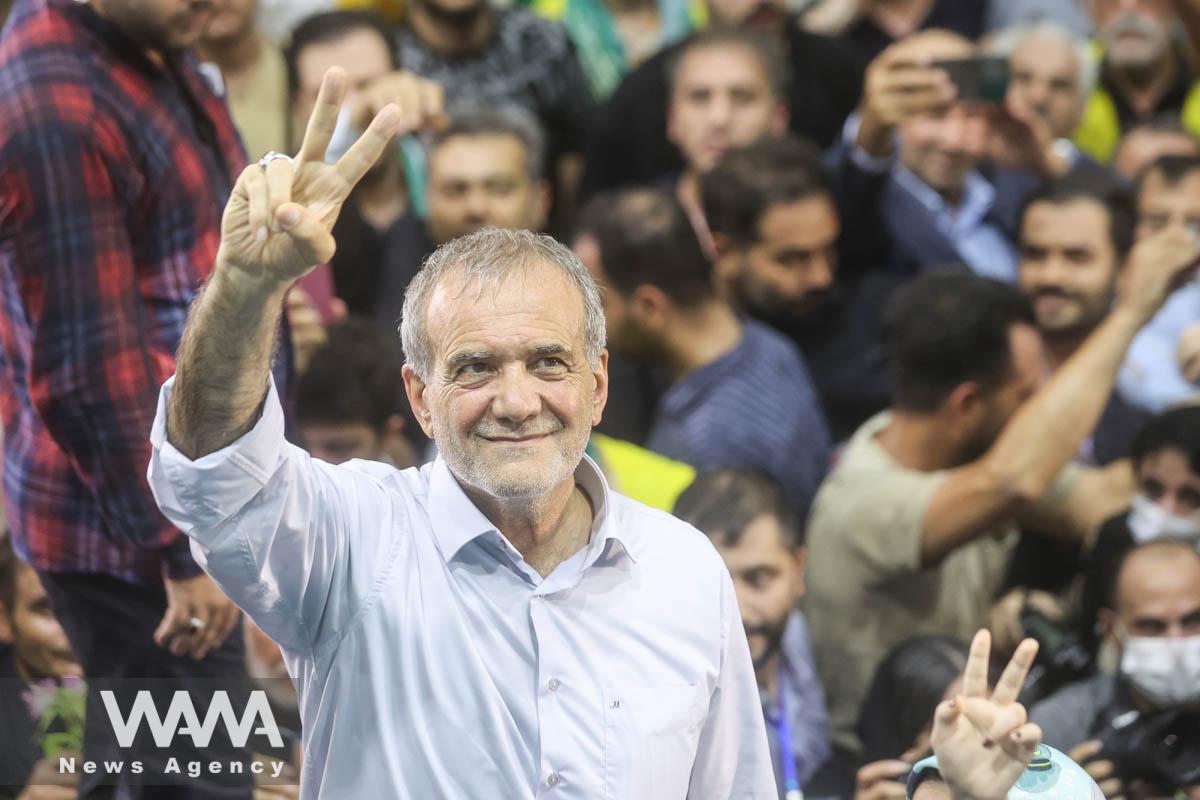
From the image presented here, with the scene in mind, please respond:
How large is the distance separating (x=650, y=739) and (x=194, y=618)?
1.04 m

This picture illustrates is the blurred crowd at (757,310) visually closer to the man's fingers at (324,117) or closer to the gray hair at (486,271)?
the gray hair at (486,271)

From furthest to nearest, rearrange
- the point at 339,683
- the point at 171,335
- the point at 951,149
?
the point at 951,149
the point at 171,335
the point at 339,683

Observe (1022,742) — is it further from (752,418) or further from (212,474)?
(752,418)

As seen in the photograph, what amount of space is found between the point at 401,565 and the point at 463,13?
3.71m

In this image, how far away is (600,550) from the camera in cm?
226

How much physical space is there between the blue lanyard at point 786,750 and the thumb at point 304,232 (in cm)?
189

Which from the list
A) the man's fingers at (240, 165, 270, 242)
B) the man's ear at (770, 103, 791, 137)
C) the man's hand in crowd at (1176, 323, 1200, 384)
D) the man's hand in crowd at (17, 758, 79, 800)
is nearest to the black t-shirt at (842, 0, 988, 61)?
the man's ear at (770, 103, 791, 137)

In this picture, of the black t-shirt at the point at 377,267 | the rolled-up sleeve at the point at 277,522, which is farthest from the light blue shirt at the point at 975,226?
the rolled-up sleeve at the point at 277,522

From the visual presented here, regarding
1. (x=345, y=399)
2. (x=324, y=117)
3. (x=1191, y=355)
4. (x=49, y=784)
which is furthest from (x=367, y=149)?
(x=1191, y=355)

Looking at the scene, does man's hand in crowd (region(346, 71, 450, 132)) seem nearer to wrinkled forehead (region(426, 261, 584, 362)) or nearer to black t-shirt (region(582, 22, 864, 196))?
wrinkled forehead (region(426, 261, 584, 362))

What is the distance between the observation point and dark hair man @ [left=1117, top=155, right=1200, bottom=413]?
16.5 ft

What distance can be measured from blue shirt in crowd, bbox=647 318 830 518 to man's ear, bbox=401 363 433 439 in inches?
76.2

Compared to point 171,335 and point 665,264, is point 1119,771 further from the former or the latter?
point 171,335

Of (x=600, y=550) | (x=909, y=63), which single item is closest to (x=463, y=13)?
(x=909, y=63)
